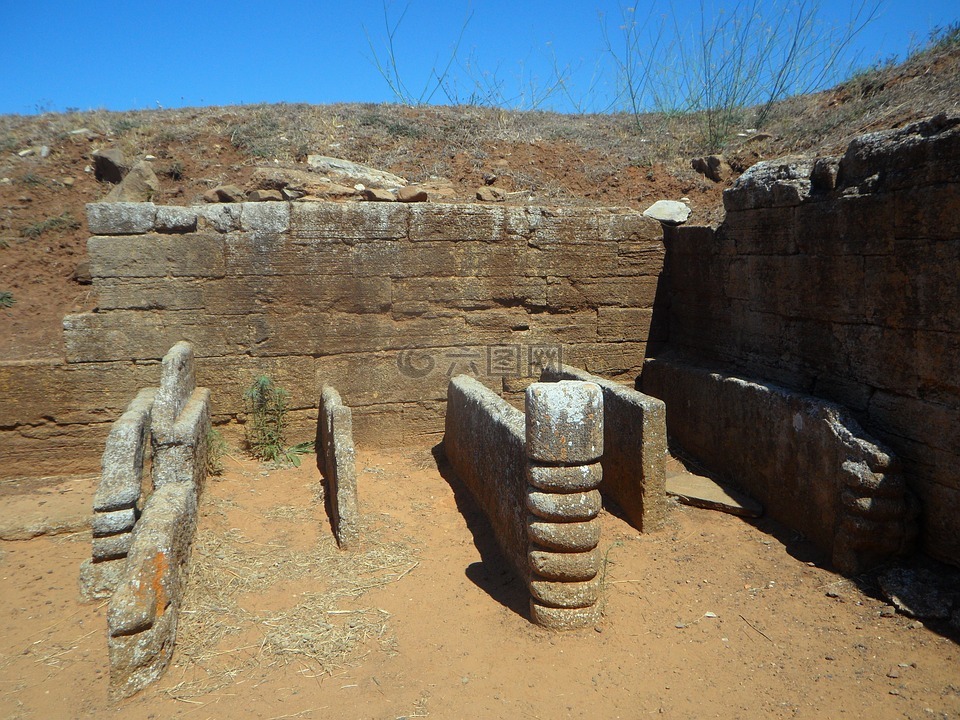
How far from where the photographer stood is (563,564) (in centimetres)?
374

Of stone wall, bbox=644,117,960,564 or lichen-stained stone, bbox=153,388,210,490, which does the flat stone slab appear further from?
lichen-stained stone, bbox=153,388,210,490

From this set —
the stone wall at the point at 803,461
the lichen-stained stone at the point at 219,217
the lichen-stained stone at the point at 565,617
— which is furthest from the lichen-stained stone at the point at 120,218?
the stone wall at the point at 803,461

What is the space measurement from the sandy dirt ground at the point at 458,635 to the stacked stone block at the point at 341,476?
137 millimetres

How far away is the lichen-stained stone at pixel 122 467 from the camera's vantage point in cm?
410

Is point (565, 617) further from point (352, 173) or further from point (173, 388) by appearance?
point (352, 173)

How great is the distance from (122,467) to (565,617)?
9.34ft

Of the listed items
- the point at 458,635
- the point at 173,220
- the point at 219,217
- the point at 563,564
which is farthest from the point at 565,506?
the point at 173,220

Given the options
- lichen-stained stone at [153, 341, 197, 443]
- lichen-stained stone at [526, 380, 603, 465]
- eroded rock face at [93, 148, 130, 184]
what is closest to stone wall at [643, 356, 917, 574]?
lichen-stained stone at [526, 380, 603, 465]

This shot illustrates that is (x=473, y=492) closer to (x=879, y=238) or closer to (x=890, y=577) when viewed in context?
(x=890, y=577)

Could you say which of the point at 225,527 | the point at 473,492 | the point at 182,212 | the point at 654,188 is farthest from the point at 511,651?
the point at 654,188

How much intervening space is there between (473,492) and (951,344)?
3368mm

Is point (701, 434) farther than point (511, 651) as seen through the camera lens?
Yes

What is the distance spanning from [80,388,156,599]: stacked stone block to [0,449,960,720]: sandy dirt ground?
158 mm

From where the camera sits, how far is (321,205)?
19.2ft
